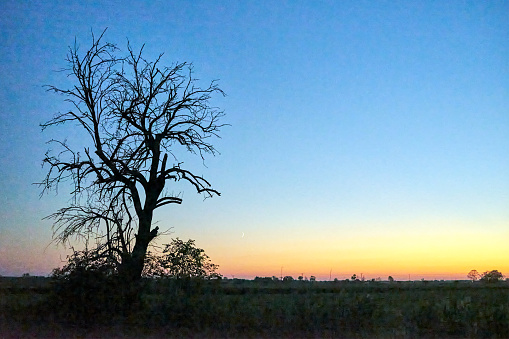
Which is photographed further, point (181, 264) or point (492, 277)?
point (492, 277)

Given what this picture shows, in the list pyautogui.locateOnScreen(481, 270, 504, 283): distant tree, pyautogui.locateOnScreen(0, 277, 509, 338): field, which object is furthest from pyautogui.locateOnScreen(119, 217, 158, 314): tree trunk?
pyautogui.locateOnScreen(481, 270, 504, 283): distant tree

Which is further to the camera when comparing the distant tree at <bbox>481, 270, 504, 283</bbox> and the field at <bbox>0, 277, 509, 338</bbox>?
the distant tree at <bbox>481, 270, 504, 283</bbox>

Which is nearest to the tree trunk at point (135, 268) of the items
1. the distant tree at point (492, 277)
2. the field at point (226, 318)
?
the field at point (226, 318)

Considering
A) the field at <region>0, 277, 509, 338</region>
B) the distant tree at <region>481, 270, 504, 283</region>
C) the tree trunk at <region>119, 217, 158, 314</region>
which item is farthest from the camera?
the distant tree at <region>481, 270, 504, 283</region>

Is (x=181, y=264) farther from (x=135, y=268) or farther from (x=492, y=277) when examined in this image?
(x=492, y=277)

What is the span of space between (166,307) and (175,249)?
4799 millimetres

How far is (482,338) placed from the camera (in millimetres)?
18641

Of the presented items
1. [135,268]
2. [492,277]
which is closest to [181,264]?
[135,268]

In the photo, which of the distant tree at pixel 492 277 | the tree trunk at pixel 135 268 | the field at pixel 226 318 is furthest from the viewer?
the distant tree at pixel 492 277

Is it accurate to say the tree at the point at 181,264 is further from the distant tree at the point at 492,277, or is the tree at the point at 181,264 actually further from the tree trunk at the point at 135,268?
the distant tree at the point at 492,277

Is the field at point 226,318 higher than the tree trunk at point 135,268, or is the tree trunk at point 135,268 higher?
the tree trunk at point 135,268

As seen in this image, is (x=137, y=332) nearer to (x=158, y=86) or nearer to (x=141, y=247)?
(x=141, y=247)

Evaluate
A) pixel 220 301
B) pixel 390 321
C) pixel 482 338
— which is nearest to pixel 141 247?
pixel 220 301

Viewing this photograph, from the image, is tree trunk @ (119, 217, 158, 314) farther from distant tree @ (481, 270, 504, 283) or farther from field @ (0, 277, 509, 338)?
distant tree @ (481, 270, 504, 283)
